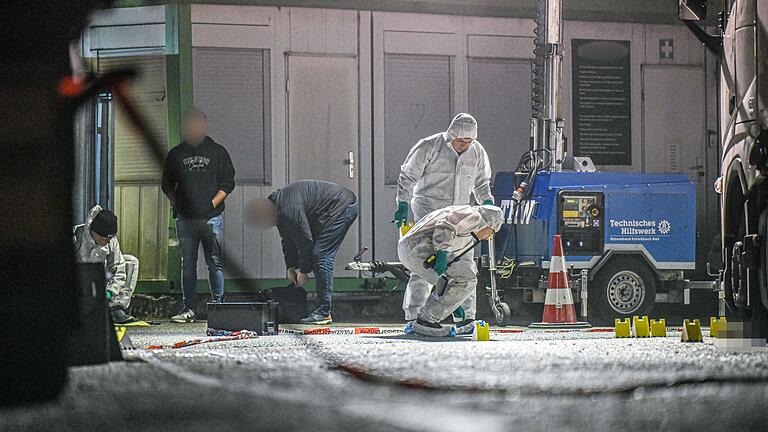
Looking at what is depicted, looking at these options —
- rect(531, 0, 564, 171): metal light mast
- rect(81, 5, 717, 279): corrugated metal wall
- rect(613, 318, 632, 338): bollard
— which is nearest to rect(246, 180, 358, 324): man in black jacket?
rect(81, 5, 717, 279): corrugated metal wall

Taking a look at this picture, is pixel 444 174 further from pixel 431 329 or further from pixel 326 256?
pixel 431 329

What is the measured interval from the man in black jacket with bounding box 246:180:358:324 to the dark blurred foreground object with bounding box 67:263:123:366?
6.76 m

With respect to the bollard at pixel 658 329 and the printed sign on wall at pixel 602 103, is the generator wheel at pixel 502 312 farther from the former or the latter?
the printed sign on wall at pixel 602 103

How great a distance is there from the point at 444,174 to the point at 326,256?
5.46ft

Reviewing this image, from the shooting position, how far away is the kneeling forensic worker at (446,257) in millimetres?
8727

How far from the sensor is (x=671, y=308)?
501 inches

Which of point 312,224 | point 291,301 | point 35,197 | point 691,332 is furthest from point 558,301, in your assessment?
point 35,197

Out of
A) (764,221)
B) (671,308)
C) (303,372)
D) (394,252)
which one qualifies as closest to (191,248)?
(394,252)

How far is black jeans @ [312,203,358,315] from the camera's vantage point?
11141 millimetres

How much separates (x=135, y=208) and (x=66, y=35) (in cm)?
902

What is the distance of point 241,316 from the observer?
29.5 ft

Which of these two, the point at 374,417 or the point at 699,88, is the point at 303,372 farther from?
the point at 699,88

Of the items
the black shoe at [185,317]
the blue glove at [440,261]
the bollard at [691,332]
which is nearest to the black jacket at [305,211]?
the black shoe at [185,317]

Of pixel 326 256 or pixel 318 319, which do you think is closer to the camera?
pixel 318 319
